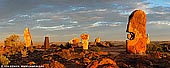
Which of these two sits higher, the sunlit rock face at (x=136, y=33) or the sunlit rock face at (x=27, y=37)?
the sunlit rock face at (x=136, y=33)

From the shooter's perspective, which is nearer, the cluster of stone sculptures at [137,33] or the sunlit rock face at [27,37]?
the cluster of stone sculptures at [137,33]

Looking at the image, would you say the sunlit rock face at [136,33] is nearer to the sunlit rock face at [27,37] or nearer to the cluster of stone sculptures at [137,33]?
the cluster of stone sculptures at [137,33]

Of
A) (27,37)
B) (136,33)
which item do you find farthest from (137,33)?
(27,37)

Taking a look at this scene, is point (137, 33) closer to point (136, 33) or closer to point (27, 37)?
point (136, 33)

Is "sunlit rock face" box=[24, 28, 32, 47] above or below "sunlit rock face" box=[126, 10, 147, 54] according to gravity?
below

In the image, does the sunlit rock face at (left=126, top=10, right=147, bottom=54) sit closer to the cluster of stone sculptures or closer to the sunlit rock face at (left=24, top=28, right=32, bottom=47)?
the cluster of stone sculptures

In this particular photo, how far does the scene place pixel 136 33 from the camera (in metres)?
33.3

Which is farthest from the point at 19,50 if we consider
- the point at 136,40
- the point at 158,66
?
the point at 158,66

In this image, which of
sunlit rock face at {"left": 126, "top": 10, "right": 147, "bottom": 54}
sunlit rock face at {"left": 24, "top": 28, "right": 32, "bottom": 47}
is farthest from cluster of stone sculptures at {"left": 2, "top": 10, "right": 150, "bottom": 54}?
sunlit rock face at {"left": 24, "top": 28, "right": 32, "bottom": 47}

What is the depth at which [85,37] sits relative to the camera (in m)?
44.0

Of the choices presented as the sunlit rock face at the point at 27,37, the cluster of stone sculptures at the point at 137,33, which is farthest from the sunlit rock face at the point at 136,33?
the sunlit rock face at the point at 27,37

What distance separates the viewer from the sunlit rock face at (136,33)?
109 feet

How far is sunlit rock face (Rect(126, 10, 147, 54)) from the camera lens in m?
33.2

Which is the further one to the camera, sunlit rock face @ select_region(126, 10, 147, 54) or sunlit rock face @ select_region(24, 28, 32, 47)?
sunlit rock face @ select_region(24, 28, 32, 47)
